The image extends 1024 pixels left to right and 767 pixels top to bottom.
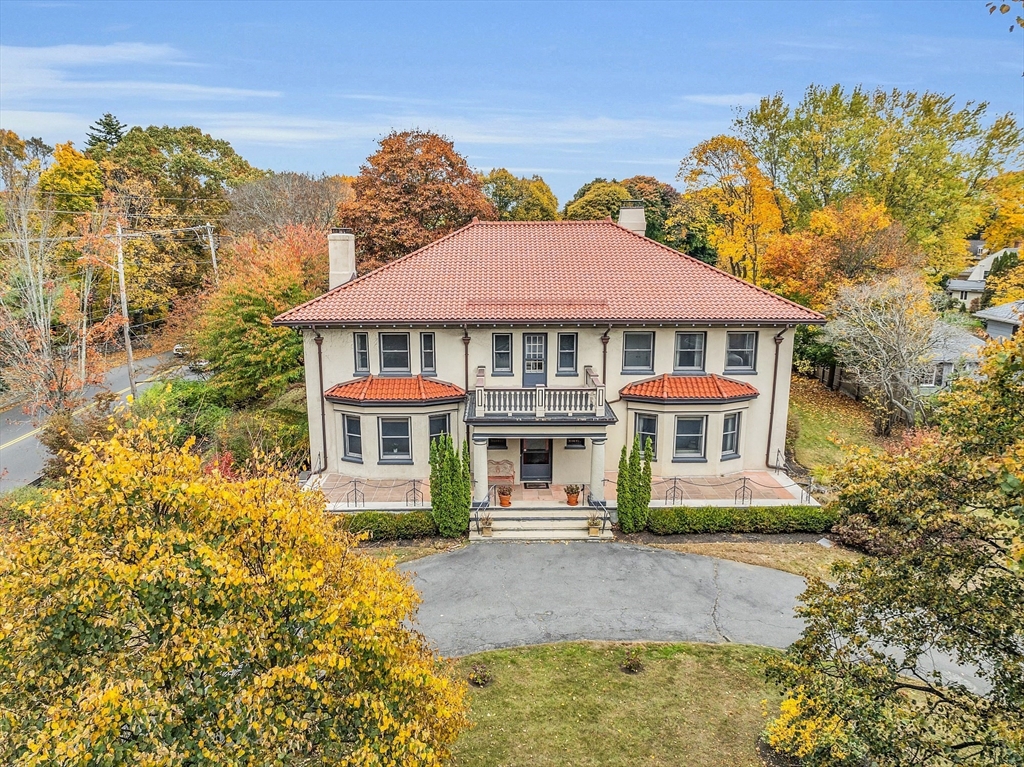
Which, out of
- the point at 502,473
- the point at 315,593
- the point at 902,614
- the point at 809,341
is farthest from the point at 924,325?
the point at 315,593

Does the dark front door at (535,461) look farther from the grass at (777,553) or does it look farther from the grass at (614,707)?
the grass at (614,707)

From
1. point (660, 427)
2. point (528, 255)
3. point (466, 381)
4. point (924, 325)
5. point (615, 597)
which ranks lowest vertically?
point (615, 597)

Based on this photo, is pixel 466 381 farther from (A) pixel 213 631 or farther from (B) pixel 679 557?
(A) pixel 213 631

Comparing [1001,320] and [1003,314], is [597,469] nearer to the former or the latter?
[1001,320]

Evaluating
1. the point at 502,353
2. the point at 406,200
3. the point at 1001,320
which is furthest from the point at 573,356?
the point at 1001,320

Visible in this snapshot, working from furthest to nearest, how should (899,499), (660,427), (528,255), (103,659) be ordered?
(528,255), (660,427), (899,499), (103,659)

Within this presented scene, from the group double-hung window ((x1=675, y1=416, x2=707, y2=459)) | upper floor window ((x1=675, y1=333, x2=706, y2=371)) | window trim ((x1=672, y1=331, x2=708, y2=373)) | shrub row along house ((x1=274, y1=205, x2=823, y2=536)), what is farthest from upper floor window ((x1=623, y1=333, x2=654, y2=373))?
double-hung window ((x1=675, y1=416, x2=707, y2=459))

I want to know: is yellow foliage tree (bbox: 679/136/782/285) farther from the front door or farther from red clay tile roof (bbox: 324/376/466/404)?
red clay tile roof (bbox: 324/376/466/404)
